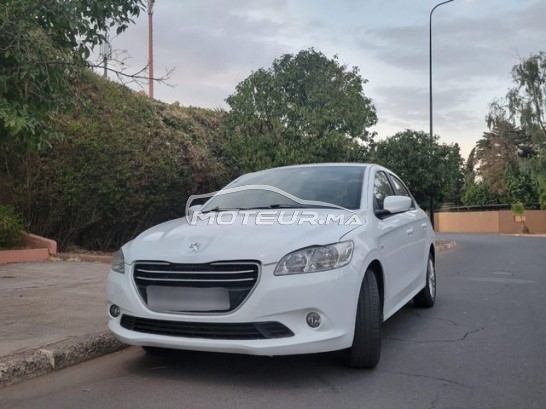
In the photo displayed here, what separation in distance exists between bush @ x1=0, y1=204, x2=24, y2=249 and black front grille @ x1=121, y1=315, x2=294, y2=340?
728 centimetres

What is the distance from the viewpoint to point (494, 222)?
4434 centimetres

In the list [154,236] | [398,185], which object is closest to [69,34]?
[154,236]

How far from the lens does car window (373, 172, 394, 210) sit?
5.19 m

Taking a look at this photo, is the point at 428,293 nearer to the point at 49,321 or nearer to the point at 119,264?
the point at 119,264

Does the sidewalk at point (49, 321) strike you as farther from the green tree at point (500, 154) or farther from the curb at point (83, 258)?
the green tree at point (500, 154)

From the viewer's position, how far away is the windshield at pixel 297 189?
502 cm

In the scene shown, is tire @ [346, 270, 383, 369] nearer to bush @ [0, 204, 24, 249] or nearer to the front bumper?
the front bumper

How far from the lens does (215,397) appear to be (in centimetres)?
380

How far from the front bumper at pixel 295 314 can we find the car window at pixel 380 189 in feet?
4.46

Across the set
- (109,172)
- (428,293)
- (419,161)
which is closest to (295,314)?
(428,293)

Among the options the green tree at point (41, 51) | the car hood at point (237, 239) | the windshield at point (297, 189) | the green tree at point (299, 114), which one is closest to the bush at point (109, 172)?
the green tree at point (299, 114)

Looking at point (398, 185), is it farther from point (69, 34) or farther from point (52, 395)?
point (52, 395)

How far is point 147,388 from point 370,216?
2171mm

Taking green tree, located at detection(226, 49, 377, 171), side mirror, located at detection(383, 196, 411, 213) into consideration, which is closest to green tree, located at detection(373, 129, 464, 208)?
green tree, located at detection(226, 49, 377, 171)
